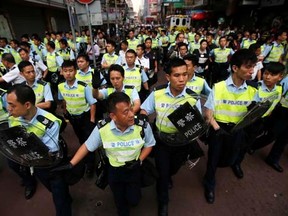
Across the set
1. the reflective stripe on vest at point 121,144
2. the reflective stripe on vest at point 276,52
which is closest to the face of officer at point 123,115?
the reflective stripe on vest at point 121,144

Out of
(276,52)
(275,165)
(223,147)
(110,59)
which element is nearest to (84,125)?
(223,147)

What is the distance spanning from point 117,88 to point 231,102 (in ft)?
5.10

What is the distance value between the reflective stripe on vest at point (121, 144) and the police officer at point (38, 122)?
50 cm

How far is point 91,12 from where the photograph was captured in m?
4.65

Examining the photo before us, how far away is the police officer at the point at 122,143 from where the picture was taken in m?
1.74

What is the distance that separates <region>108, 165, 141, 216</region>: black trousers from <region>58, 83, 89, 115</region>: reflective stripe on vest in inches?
52.9

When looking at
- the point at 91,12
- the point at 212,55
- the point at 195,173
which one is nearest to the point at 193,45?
the point at 212,55

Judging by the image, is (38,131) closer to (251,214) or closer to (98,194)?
(98,194)

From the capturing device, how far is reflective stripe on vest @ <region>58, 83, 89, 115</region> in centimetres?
299

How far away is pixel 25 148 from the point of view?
170 cm

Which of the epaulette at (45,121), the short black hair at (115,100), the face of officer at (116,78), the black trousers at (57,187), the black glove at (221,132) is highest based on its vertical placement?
the short black hair at (115,100)

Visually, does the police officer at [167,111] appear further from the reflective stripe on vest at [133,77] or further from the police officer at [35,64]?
the police officer at [35,64]

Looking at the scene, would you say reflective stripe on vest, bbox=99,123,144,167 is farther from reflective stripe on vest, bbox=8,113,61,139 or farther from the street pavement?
the street pavement

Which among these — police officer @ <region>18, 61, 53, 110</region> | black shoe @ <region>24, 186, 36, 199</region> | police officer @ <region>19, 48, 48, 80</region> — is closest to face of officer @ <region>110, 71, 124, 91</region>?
police officer @ <region>18, 61, 53, 110</region>
